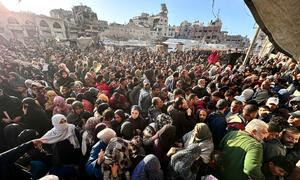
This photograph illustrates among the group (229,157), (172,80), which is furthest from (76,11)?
(229,157)

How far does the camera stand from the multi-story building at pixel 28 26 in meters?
49.5

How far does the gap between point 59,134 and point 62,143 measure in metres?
0.15

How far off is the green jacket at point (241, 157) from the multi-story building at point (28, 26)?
55.0 m

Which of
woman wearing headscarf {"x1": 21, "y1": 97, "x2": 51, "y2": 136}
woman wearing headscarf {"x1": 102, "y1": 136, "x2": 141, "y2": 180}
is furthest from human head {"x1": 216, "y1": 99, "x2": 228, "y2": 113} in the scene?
woman wearing headscarf {"x1": 21, "y1": 97, "x2": 51, "y2": 136}

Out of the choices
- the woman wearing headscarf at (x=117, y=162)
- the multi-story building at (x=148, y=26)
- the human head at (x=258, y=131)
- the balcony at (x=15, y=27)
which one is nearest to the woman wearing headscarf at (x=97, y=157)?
the woman wearing headscarf at (x=117, y=162)

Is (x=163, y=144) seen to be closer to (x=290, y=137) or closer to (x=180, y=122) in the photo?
(x=180, y=122)

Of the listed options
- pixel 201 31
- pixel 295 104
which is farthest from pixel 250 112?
pixel 201 31

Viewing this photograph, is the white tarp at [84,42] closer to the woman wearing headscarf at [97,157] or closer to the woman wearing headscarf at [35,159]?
the woman wearing headscarf at [35,159]

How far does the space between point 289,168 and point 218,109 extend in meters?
1.62

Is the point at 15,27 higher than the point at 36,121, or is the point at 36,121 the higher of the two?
the point at 36,121

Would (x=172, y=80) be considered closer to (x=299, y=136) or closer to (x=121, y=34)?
(x=299, y=136)

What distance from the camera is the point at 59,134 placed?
3.19 m

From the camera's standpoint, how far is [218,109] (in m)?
3.80

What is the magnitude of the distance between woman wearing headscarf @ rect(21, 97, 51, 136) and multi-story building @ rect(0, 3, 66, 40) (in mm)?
51803
